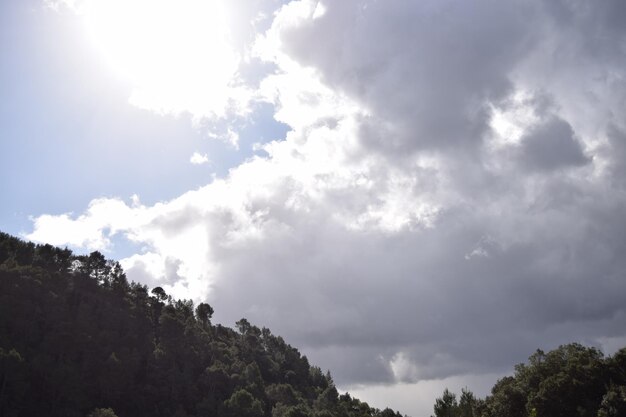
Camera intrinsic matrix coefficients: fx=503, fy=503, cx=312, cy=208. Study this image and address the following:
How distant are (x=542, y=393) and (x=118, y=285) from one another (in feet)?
411

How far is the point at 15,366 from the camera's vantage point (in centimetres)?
9506

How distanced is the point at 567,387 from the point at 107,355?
320 ft

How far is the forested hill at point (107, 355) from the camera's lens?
327 ft

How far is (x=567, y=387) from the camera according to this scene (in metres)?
62.0

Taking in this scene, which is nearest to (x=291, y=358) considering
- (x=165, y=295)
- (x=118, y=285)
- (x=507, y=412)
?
(x=165, y=295)

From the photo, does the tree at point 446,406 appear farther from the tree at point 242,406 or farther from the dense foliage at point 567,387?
the tree at point 242,406

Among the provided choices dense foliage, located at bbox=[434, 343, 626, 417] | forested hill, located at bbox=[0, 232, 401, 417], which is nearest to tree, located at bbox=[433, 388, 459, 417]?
dense foliage, located at bbox=[434, 343, 626, 417]

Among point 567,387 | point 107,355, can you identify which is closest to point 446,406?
point 567,387

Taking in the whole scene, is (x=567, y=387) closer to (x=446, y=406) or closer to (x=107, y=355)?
(x=446, y=406)

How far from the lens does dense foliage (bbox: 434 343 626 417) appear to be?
59.4 metres

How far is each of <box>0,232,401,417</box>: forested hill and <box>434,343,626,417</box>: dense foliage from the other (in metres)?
64.9

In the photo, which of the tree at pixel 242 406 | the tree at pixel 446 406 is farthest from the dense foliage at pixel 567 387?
the tree at pixel 242 406

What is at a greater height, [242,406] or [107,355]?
[107,355]

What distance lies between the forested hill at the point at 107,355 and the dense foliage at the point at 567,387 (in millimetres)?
64884
